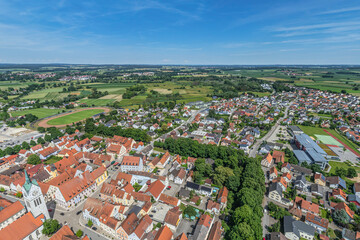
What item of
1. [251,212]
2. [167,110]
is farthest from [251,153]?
[167,110]

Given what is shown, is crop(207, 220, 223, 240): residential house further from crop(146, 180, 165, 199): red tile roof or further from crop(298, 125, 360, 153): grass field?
crop(298, 125, 360, 153): grass field

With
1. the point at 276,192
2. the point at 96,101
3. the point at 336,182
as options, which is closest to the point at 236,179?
the point at 276,192

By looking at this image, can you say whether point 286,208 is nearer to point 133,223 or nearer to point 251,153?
point 251,153

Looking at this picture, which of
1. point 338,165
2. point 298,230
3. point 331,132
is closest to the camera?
point 298,230

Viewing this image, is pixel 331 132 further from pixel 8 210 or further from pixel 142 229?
pixel 8 210

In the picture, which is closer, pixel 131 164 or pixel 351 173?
pixel 351 173

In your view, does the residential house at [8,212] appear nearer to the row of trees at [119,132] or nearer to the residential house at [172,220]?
the residential house at [172,220]

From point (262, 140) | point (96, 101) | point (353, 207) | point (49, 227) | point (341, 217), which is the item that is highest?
point (49, 227)

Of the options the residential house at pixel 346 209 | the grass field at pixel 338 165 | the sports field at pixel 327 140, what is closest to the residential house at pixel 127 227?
the residential house at pixel 346 209
